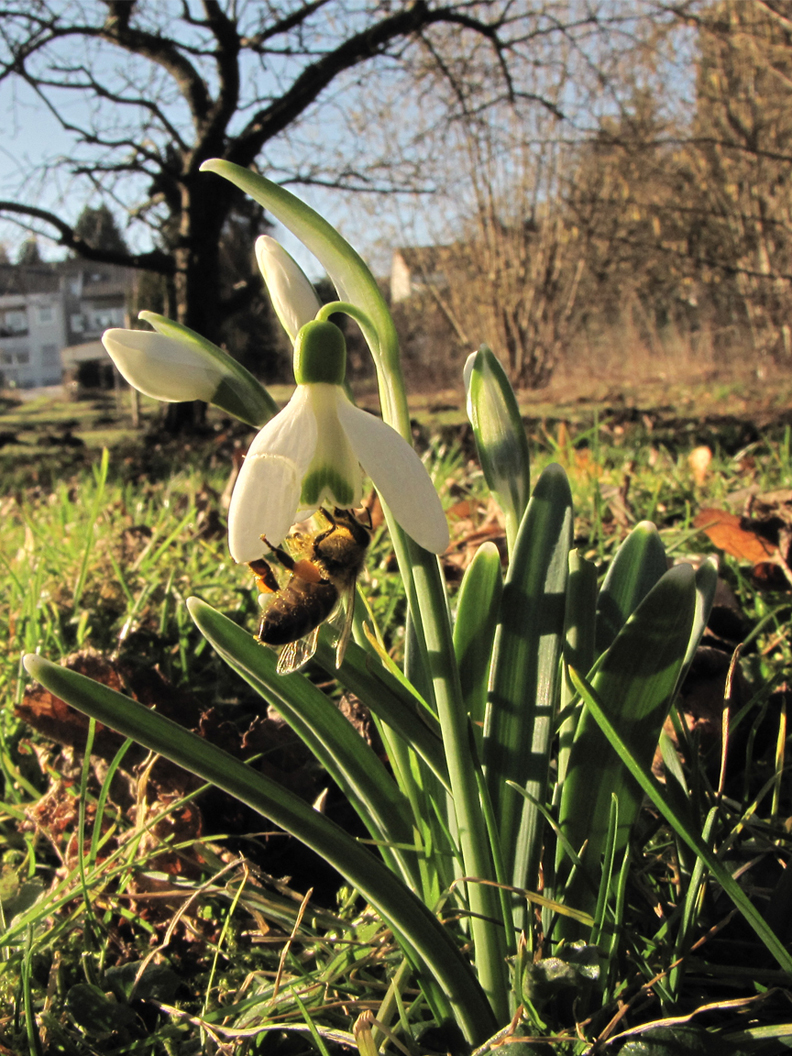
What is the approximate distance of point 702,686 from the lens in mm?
1132

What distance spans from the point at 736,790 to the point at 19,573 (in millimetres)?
1601

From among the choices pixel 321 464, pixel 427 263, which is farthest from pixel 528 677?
pixel 427 263

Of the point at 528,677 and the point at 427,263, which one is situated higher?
the point at 427,263

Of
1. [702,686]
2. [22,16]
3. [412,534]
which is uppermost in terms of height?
[22,16]

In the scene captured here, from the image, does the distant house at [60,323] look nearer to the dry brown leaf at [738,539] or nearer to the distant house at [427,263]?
the distant house at [427,263]

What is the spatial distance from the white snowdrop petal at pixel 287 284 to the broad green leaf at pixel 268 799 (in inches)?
14.3

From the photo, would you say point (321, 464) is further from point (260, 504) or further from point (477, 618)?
point (477, 618)

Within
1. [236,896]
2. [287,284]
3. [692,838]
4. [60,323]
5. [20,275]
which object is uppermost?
[60,323]

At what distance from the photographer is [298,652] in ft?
2.21

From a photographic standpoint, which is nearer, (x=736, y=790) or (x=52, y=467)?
(x=736, y=790)

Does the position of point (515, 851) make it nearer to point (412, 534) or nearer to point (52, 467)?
point (412, 534)

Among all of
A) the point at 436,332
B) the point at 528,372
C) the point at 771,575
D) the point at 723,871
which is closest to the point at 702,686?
the point at 771,575

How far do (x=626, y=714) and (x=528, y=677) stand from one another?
0.31 feet

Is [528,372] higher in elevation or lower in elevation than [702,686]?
higher
